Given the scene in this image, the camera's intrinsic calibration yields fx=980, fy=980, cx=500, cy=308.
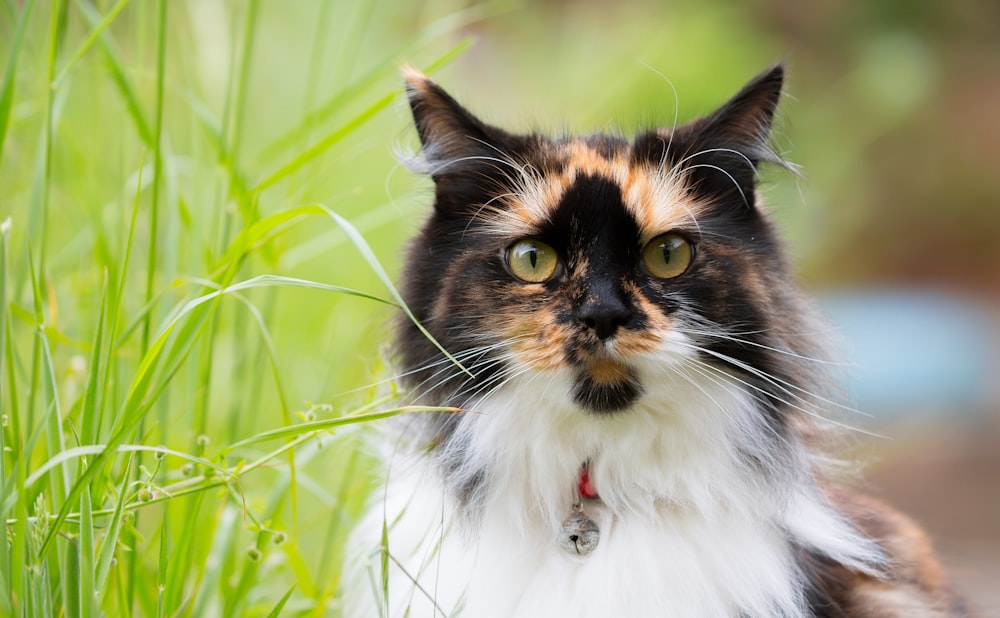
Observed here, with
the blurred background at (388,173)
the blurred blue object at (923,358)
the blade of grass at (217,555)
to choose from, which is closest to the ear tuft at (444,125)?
the blurred background at (388,173)

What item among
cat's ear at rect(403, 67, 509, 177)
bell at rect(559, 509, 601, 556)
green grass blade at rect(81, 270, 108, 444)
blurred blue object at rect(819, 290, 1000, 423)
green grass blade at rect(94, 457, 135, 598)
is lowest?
blurred blue object at rect(819, 290, 1000, 423)

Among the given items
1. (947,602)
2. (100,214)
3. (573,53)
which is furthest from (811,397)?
(573,53)

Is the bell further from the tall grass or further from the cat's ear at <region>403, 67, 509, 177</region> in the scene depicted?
the cat's ear at <region>403, 67, 509, 177</region>

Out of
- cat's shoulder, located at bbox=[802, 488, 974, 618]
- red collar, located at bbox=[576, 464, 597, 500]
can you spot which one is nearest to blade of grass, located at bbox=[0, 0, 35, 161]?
red collar, located at bbox=[576, 464, 597, 500]

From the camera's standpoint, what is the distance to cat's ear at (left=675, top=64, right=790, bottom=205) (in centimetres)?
179

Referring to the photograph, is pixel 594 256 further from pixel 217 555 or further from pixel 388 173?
pixel 388 173

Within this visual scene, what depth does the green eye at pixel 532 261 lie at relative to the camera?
65.5 inches

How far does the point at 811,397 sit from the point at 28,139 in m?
2.04

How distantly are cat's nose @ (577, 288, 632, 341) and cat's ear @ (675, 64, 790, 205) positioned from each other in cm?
36

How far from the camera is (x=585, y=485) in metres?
1.72

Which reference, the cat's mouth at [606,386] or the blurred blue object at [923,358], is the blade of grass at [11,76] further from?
the blurred blue object at [923,358]

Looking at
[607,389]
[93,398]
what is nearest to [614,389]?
[607,389]

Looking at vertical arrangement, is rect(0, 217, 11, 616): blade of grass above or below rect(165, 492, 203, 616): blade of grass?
above

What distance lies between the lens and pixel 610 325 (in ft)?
5.05
